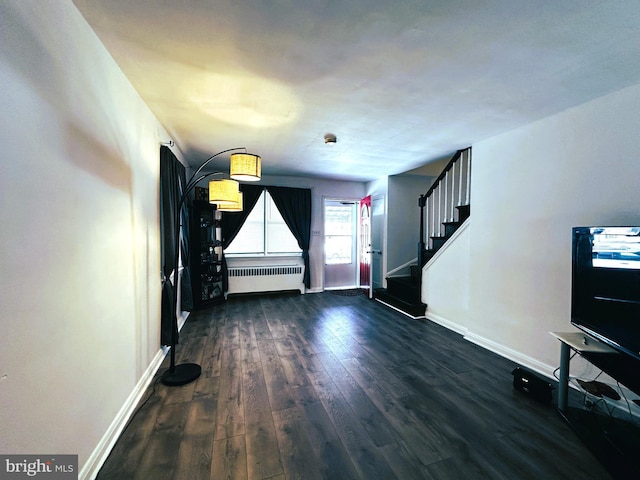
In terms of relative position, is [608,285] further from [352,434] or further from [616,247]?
[352,434]

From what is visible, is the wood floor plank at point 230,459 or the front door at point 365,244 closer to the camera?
the wood floor plank at point 230,459

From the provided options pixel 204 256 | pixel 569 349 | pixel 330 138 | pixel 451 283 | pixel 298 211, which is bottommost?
pixel 569 349

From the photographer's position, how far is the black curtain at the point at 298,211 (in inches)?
219

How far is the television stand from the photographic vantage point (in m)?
1.51

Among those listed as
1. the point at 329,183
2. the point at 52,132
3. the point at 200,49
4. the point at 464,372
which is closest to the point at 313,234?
the point at 329,183

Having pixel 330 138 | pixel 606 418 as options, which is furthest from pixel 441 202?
pixel 606 418

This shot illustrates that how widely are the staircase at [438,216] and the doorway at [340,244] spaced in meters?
1.65

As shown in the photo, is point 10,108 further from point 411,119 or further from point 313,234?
point 313,234

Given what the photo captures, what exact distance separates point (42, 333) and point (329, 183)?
5301 mm

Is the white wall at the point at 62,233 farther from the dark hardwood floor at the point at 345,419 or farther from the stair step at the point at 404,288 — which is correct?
the stair step at the point at 404,288

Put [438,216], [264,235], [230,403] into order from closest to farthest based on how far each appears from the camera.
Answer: [230,403] → [438,216] → [264,235]

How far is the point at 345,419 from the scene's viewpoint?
76.6 inches

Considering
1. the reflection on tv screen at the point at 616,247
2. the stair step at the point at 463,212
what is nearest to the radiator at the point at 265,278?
the stair step at the point at 463,212

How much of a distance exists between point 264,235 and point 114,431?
419 cm
